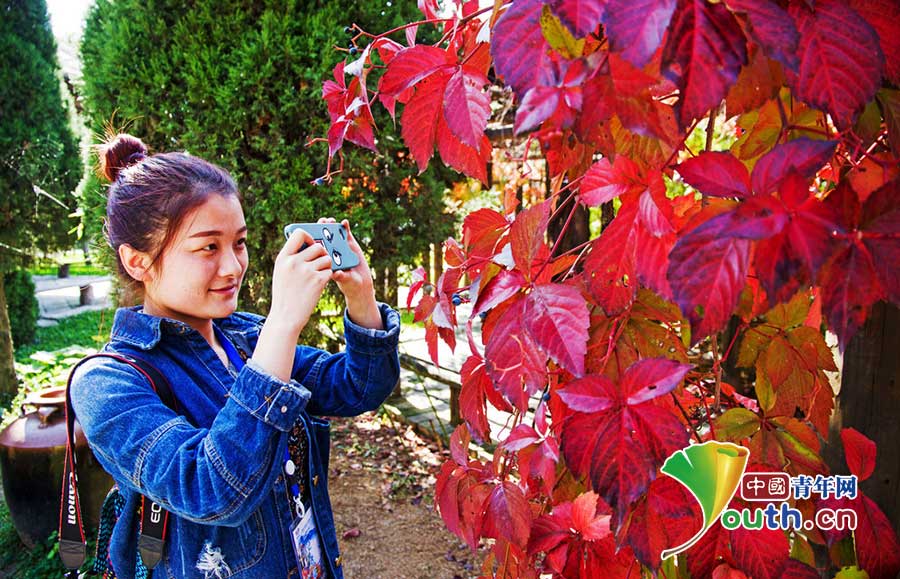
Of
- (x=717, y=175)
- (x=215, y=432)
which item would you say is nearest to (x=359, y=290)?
(x=215, y=432)

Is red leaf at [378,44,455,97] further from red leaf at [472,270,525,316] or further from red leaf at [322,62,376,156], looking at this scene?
red leaf at [472,270,525,316]

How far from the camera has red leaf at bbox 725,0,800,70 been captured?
39cm

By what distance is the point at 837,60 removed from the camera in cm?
45

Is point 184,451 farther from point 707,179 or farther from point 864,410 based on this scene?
point 864,410

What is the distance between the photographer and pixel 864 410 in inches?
51.2

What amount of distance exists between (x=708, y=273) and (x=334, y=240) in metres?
0.89

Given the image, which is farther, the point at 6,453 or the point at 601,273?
the point at 6,453

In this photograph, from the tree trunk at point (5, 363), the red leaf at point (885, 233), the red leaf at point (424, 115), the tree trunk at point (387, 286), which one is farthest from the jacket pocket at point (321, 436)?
the tree trunk at point (5, 363)

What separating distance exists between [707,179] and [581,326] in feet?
0.53

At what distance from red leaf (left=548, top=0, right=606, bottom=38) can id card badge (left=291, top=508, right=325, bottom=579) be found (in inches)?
48.6

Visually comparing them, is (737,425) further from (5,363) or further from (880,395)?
(5,363)

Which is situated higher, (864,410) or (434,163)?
(434,163)

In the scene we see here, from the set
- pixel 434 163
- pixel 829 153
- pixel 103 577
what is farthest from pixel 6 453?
pixel 829 153

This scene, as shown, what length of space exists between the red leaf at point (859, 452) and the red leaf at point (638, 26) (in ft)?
2.01
